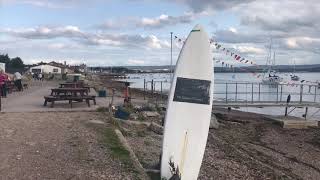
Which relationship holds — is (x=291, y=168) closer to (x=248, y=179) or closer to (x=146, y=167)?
(x=248, y=179)

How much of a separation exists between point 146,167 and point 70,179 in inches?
90.0

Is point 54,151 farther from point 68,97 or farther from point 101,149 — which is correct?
point 68,97

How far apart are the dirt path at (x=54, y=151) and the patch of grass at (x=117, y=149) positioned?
0.16m

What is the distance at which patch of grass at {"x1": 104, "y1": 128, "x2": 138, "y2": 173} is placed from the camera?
9547 millimetres

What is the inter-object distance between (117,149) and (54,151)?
4.30ft

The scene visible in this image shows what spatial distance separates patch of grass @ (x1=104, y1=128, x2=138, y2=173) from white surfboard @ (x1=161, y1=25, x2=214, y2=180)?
0.79 m

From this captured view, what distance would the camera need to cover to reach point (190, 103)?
32.7 feet

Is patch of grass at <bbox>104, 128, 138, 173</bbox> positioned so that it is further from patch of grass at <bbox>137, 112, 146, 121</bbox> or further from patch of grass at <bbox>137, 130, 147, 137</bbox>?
patch of grass at <bbox>137, 112, 146, 121</bbox>

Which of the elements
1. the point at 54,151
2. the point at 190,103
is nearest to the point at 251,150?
the point at 190,103

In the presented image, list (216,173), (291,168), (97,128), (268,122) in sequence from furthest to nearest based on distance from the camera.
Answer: (268,122)
(291,168)
(97,128)
(216,173)

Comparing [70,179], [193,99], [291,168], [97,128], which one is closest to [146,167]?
[193,99]

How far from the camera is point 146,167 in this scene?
1025 cm

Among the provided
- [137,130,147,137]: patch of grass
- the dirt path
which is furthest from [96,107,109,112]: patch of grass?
[137,130,147,137]: patch of grass

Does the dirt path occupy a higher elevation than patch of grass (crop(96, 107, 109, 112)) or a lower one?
lower
